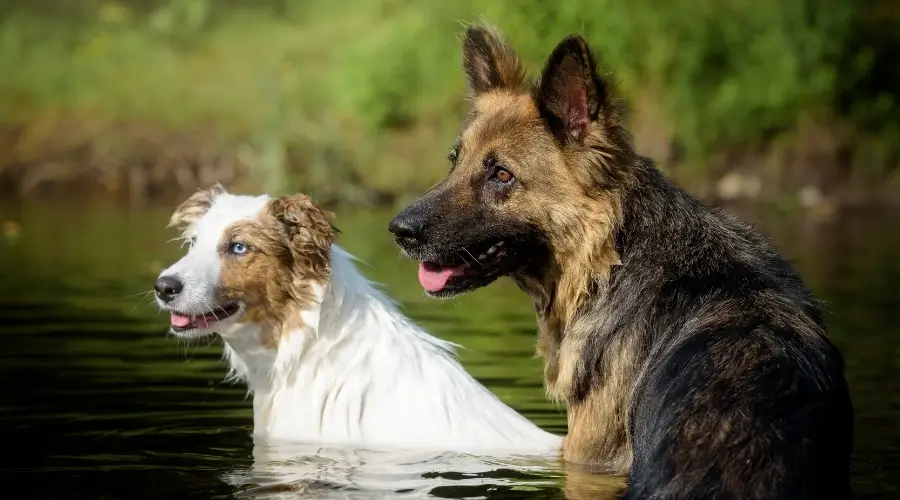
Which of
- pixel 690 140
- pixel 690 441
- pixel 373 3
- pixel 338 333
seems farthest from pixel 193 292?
pixel 373 3

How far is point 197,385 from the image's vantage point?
1066cm

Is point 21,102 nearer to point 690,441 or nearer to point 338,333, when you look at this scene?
point 338,333

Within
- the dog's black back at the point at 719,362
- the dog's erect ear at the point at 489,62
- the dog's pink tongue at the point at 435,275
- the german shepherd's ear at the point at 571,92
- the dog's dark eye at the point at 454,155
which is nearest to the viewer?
the dog's black back at the point at 719,362

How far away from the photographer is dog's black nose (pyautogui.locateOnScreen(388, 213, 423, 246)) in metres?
6.98

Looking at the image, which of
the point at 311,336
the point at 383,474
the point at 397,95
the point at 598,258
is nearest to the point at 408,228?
the point at 598,258

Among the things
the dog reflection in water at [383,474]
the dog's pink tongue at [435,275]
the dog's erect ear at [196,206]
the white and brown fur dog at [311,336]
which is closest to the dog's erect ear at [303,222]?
the white and brown fur dog at [311,336]

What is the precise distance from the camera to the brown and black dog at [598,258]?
6.15 metres

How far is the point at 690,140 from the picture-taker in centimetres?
2812

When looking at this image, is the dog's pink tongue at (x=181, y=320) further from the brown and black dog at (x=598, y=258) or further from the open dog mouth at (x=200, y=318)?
the brown and black dog at (x=598, y=258)

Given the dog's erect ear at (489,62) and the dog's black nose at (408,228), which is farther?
the dog's erect ear at (489,62)

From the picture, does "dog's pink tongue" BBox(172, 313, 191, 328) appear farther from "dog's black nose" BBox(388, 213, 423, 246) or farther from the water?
"dog's black nose" BBox(388, 213, 423, 246)

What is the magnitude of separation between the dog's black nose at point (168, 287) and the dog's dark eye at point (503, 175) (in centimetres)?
206

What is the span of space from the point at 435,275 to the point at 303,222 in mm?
1280

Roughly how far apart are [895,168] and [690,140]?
496 cm
